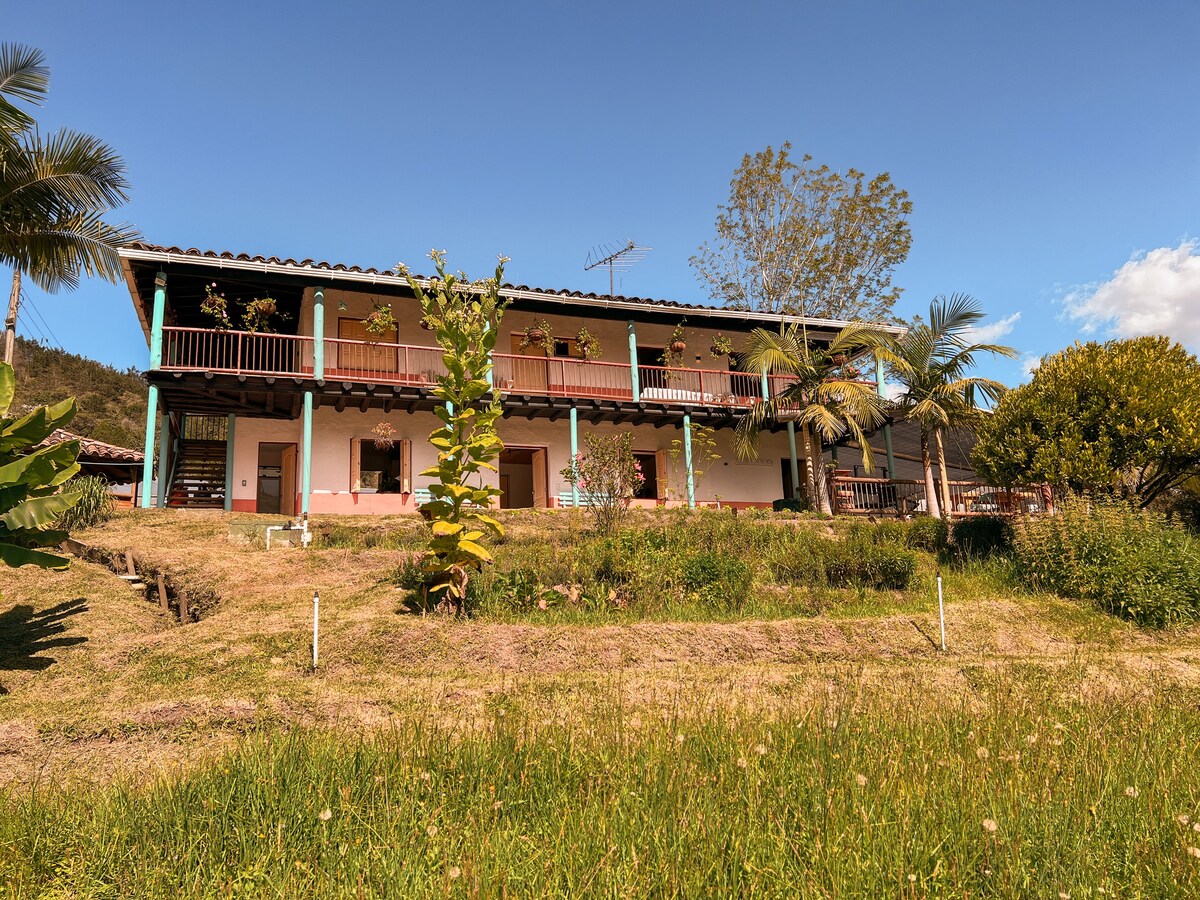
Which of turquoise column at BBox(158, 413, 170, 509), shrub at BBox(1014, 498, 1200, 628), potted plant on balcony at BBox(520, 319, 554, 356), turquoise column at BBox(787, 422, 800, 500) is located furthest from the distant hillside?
shrub at BBox(1014, 498, 1200, 628)

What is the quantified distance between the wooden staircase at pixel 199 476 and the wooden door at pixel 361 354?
3.93m

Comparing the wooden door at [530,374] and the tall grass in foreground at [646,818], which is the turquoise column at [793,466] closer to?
the wooden door at [530,374]

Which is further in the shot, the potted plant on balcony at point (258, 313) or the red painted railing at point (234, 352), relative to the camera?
the potted plant on balcony at point (258, 313)

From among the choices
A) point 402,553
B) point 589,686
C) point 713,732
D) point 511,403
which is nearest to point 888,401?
point 511,403

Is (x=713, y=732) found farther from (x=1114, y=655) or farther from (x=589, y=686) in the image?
(x=1114, y=655)

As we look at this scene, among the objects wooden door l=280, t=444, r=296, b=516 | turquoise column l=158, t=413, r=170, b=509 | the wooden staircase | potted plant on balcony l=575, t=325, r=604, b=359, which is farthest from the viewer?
potted plant on balcony l=575, t=325, r=604, b=359

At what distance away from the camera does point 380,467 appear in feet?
62.5

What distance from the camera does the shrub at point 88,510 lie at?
1276 centimetres

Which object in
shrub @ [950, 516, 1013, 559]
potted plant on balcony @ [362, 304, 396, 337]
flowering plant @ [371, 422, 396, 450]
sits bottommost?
shrub @ [950, 516, 1013, 559]

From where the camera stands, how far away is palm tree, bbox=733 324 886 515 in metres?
17.0

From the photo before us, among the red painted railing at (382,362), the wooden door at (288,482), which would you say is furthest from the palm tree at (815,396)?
the wooden door at (288,482)

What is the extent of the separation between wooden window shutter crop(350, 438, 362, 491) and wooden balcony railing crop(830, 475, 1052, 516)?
10.7 meters

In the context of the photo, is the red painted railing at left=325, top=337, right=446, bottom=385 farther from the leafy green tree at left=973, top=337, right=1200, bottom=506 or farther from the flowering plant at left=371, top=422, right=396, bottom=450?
the leafy green tree at left=973, top=337, right=1200, bottom=506

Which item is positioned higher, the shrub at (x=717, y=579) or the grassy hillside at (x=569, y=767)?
the shrub at (x=717, y=579)
